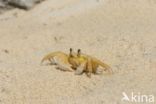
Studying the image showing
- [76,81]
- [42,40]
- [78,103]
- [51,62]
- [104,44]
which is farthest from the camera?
[42,40]

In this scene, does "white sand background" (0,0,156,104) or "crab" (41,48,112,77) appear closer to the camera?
"white sand background" (0,0,156,104)

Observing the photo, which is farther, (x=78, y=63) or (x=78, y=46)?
(x=78, y=46)

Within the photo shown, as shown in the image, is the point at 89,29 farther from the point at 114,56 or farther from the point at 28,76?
the point at 28,76

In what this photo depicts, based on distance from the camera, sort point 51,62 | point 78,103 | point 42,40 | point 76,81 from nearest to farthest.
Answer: point 78,103 < point 76,81 < point 51,62 < point 42,40

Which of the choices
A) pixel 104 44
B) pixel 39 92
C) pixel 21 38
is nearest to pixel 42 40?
pixel 21 38

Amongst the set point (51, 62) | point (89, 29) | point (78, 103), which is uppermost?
point (89, 29)

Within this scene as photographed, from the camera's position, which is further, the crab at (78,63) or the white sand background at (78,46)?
the crab at (78,63)

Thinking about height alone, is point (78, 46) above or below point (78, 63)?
above

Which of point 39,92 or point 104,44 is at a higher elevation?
point 104,44
